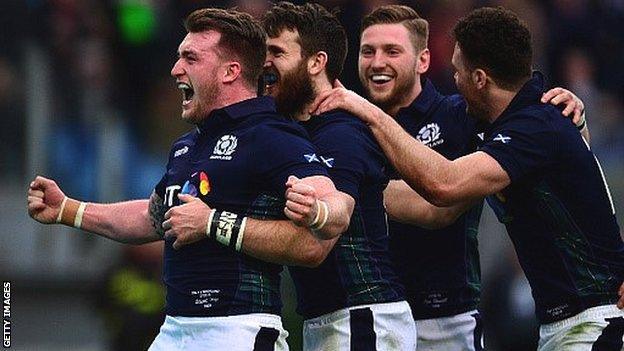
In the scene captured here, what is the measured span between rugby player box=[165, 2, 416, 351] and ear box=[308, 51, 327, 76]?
19 millimetres

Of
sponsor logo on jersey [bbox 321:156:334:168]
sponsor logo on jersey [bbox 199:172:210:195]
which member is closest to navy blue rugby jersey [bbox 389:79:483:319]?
sponsor logo on jersey [bbox 321:156:334:168]

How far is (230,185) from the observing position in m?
6.54

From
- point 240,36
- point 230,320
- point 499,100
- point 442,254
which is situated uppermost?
point 240,36

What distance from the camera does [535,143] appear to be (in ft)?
23.1

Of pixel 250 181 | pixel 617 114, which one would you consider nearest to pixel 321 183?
pixel 250 181

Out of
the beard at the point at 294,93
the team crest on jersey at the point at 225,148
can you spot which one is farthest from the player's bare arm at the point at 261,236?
the beard at the point at 294,93

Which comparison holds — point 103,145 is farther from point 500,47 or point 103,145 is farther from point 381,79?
point 500,47

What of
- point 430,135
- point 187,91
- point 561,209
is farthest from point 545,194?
point 187,91

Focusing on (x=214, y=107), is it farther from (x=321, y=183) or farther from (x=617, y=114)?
(x=617, y=114)

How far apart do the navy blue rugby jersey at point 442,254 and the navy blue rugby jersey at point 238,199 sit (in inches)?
54.2

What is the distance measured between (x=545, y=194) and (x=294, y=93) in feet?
4.33

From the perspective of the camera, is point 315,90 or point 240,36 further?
point 315,90

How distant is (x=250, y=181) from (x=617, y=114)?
7.46 m

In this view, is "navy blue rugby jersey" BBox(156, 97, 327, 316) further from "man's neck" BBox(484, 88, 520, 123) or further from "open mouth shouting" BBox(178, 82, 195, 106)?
"man's neck" BBox(484, 88, 520, 123)
